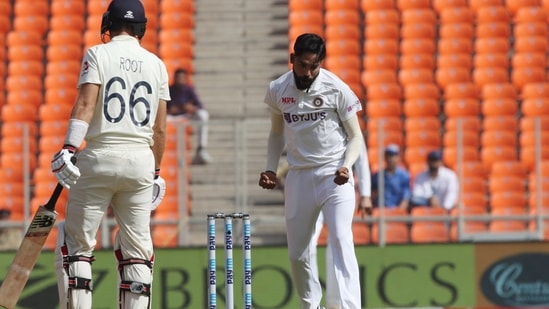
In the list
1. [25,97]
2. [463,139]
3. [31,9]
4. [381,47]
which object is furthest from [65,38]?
[463,139]

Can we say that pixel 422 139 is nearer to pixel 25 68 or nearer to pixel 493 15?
pixel 493 15

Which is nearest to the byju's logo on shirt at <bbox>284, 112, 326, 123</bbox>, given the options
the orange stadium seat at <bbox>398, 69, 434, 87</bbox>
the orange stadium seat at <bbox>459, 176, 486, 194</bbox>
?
the orange stadium seat at <bbox>459, 176, 486, 194</bbox>

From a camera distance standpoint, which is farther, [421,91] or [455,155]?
[421,91]

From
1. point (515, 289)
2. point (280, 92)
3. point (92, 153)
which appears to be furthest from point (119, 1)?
point (515, 289)

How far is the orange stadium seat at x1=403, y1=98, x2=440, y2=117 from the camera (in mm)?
16094

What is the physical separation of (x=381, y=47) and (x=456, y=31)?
1042 millimetres

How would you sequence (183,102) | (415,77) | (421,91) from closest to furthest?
(183,102) → (421,91) → (415,77)

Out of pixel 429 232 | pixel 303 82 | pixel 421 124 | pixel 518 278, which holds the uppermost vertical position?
pixel 421 124

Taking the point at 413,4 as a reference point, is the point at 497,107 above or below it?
below

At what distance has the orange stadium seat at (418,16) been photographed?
17.3 metres

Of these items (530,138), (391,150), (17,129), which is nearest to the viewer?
(391,150)

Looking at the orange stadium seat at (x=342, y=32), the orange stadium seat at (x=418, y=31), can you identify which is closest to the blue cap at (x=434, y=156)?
the orange stadium seat at (x=418, y=31)

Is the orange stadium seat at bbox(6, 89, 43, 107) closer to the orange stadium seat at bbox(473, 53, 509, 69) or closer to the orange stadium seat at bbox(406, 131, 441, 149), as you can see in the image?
the orange stadium seat at bbox(406, 131, 441, 149)

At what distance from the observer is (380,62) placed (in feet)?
55.4
